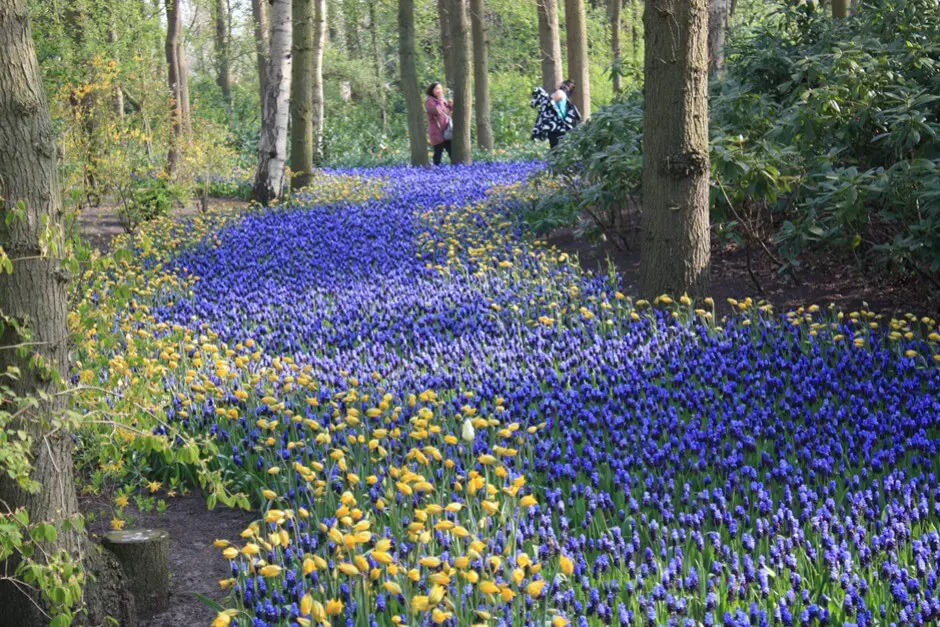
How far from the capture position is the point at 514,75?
119ft

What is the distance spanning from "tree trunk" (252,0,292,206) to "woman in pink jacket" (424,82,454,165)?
663 cm

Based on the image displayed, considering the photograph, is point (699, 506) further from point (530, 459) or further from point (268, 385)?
point (268, 385)

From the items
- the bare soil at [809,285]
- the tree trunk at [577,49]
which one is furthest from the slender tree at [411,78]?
the bare soil at [809,285]

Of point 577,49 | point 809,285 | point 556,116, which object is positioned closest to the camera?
point 809,285

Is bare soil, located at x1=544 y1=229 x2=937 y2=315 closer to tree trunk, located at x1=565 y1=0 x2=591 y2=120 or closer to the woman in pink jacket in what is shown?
tree trunk, located at x1=565 y1=0 x2=591 y2=120

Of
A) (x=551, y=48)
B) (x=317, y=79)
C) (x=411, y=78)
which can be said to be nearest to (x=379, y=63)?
(x=317, y=79)

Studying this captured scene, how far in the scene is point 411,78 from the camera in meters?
19.5

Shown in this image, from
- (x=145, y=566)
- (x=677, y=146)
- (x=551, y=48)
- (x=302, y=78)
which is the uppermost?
(x=551, y=48)

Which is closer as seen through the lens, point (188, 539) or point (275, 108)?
point (188, 539)

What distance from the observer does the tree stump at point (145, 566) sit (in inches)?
157

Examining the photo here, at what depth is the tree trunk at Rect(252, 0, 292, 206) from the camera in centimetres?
1351

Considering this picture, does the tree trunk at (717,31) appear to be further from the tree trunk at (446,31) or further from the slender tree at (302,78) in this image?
the tree trunk at (446,31)

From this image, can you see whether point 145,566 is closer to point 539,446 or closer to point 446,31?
point 539,446

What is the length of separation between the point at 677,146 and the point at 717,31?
5499 millimetres
